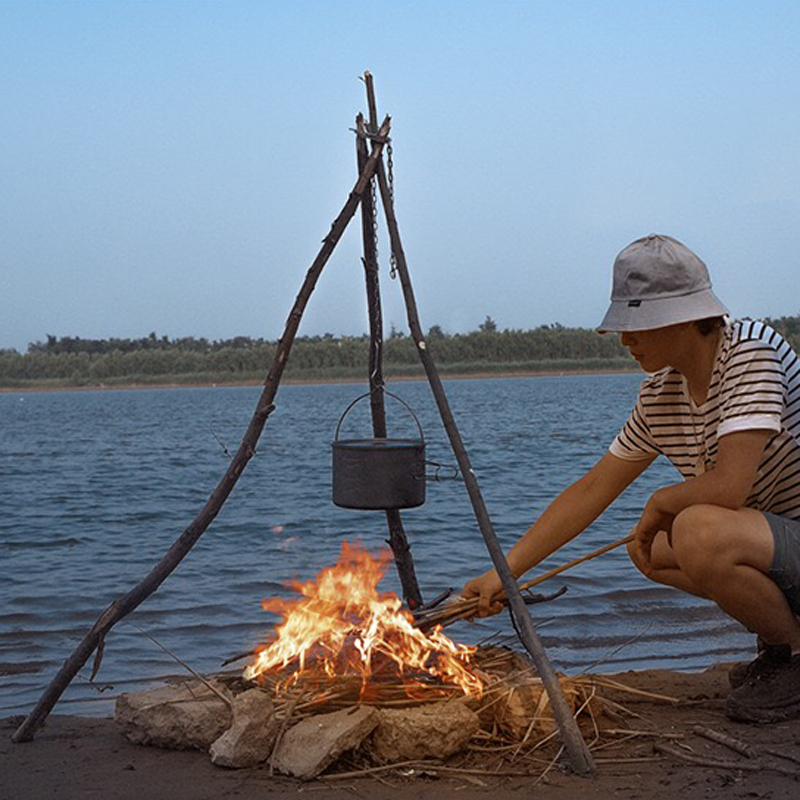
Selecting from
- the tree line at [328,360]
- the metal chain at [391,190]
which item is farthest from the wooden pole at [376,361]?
the tree line at [328,360]

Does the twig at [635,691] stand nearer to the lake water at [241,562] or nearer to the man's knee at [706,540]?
the man's knee at [706,540]

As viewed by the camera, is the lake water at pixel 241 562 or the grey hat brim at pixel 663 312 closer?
the grey hat brim at pixel 663 312

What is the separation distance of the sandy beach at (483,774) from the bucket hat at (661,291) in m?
1.30

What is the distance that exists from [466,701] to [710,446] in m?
1.13

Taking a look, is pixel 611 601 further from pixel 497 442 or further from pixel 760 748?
pixel 497 442

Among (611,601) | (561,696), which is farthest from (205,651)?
(561,696)

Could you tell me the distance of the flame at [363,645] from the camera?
12.0 feet

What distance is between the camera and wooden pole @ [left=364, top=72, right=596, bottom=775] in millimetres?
3184

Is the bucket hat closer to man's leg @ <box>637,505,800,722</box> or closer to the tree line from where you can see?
man's leg @ <box>637,505,800,722</box>

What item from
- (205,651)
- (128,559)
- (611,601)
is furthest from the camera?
(128,559)

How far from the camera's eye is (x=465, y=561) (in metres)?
8.87

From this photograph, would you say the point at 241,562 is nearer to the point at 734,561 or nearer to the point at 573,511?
the point at 573,511

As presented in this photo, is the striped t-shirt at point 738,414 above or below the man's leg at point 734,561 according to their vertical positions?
above

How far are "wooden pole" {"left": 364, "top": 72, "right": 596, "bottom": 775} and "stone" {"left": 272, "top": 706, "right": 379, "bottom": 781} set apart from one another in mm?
538
